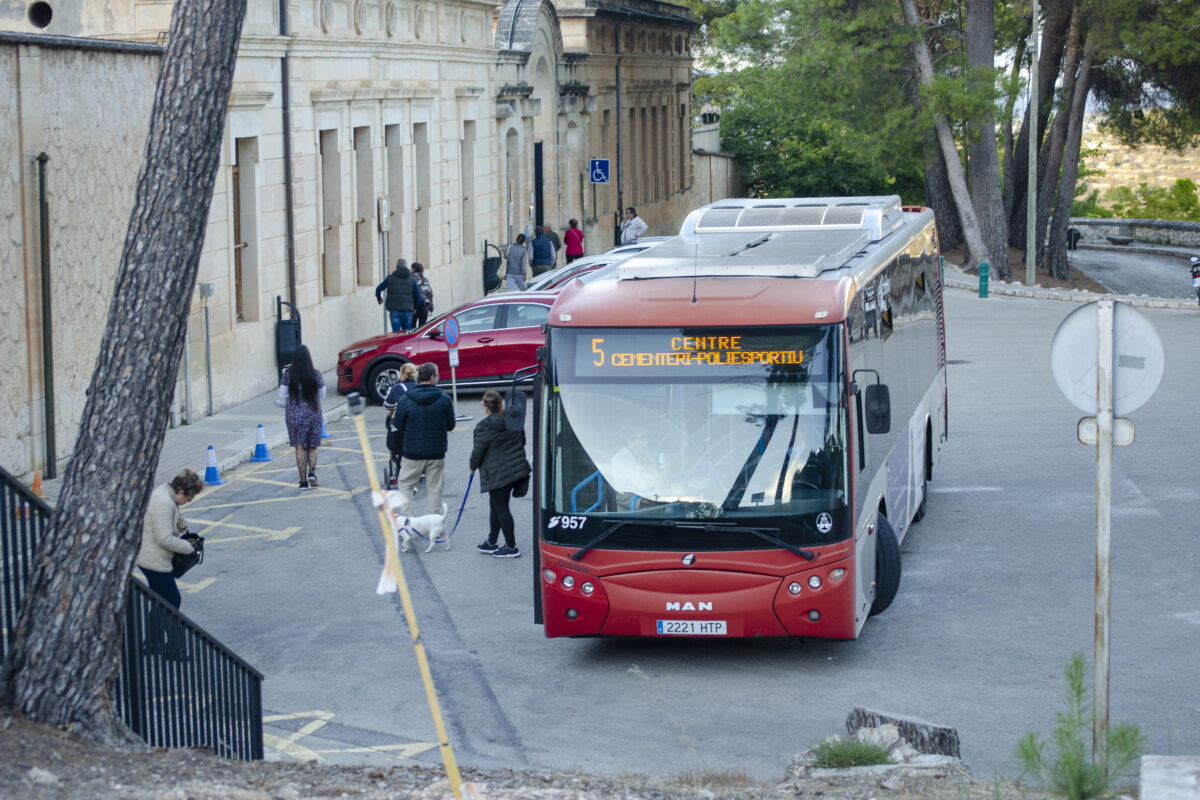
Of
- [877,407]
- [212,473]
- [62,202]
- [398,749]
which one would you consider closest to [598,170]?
[62,202]

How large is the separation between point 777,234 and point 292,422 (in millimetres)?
6166

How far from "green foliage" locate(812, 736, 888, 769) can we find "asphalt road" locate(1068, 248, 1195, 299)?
44.1 m

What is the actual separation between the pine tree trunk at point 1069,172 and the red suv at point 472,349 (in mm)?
25185

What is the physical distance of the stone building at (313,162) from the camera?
Result: 18.4 meters

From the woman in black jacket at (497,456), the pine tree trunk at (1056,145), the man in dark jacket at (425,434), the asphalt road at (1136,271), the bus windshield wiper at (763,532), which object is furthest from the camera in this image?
the asphalt road at (1136,271)

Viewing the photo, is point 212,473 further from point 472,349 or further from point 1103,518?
point 1103,518

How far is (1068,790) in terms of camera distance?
23.9 ft

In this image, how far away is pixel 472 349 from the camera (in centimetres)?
2434

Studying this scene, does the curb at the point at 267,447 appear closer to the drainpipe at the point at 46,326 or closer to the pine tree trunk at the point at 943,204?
the drainpipe at the point at 46,326

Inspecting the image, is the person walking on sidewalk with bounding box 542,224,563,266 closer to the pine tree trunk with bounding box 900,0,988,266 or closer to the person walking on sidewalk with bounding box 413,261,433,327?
the person walking on sidewalk with bounding box 413,261,433,327

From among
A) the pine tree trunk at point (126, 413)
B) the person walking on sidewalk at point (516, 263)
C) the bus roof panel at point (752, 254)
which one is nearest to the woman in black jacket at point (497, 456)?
the bus roof panel at point (752, 254)

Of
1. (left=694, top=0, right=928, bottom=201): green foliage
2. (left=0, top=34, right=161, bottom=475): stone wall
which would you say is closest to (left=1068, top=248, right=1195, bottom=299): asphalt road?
(left=694, top=0, right=928, bottom=201): green foliage

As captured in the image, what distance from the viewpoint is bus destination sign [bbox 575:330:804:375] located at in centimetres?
1086

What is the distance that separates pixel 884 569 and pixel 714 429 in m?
2.20
